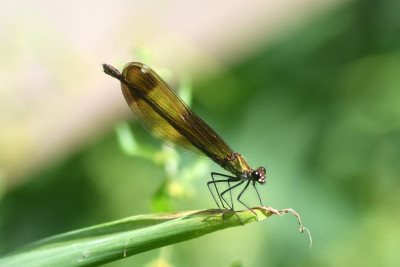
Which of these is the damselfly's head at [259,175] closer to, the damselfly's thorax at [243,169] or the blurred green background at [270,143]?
the damselfly's thorax at [243,169]

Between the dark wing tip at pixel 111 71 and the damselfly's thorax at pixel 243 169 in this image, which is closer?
the dark wing tip at pixel 111 71

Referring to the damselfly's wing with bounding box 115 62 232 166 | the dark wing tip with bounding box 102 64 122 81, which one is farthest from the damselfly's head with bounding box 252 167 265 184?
the dark wing tip with bounding box 102 64 122 81

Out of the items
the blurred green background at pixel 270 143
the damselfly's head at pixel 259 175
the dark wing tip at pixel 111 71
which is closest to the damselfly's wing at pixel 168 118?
the dark wing tip at pixel 111 71

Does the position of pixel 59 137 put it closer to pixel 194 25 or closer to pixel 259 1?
pixel 194 25

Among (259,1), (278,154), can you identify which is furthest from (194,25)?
(278,154)

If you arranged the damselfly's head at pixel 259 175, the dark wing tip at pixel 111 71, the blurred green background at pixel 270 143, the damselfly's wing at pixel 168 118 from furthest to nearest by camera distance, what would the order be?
the blurred green background at pixel 270 143, the damselfly's head at pixel 259 175, the damselfly's wing at pixel 168 118, the dark wing tip at pixel 111 71

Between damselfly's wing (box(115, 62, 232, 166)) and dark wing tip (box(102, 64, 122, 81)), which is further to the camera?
damselfly's wing (box(115, 62, 232, 166))

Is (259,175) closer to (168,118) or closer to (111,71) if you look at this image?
(168,118)

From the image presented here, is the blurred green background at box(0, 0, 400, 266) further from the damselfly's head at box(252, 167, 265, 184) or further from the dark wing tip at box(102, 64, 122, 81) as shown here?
the dark wing tip at box(102, 64, 122, 81)

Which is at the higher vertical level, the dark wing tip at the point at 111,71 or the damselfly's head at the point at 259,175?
the dark wing tip at the point at 111,71
